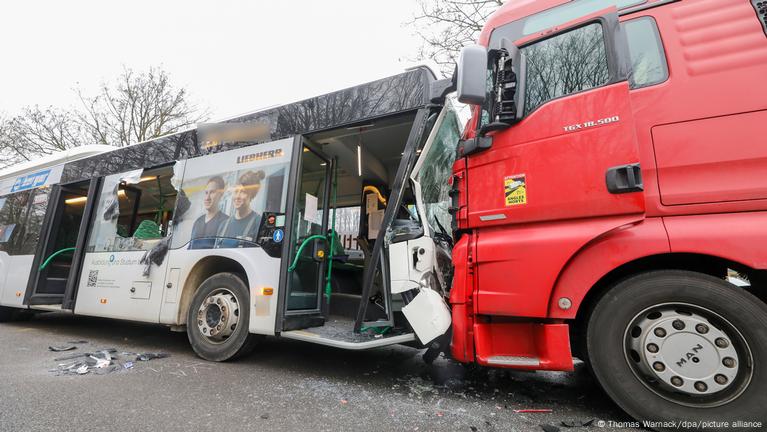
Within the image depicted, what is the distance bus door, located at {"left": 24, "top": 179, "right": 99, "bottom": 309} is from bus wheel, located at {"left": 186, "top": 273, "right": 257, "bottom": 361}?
3.05m

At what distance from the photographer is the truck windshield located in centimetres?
318

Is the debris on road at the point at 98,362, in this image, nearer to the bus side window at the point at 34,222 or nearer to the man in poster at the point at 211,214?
the man in poster at the point at 211,214

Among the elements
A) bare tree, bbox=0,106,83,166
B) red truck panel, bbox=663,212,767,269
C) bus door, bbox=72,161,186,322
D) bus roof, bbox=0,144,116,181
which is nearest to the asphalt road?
bus door, bbox=72,161,186,322

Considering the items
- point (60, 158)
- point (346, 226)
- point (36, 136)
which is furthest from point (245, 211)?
point (36, 136)

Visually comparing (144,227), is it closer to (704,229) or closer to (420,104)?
(420,104)

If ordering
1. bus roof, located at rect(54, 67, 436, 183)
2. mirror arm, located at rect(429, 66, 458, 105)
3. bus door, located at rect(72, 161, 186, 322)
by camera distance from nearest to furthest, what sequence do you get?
1. mirror arm, located at rect(429, 66, 458, 105)
2. bus roof, located at rect(54, 67, 436, 183)
3. bus door, located at rect(72, 161, 186, 322)

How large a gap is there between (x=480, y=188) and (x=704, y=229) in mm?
1303

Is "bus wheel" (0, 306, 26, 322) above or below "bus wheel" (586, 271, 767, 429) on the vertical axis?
below

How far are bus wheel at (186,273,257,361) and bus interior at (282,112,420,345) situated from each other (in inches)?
20.5

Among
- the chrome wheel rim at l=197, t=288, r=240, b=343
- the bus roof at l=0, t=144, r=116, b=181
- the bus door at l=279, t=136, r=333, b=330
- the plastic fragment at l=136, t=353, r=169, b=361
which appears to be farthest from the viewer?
the bus roof at l=0, t=144, r=116, b=181

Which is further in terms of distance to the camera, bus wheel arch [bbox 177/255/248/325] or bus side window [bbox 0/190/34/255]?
bus side window [bbox 0/190/34/255]

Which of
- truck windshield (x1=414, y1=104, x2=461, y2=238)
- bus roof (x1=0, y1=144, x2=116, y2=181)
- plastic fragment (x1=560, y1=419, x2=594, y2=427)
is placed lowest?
plastic fragment (x1=560, y1=419, x2=594, y2=427)

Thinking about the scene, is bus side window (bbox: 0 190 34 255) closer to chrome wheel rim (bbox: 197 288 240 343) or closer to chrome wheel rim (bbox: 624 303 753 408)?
chrome wheel rim (bbox: 197 288 240 343)

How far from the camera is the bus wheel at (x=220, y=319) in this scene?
3.50m
